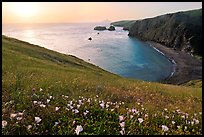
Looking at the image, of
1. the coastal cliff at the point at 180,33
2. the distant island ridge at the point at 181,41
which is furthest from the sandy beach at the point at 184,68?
the coastal cliff at the point at 180,33

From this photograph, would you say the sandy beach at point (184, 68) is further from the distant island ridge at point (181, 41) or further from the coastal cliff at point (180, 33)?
the coastal cliff at point (180, 33)

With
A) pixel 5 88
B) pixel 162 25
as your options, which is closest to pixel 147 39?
pixel 162 25

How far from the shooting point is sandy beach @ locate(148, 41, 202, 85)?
85.0 meters

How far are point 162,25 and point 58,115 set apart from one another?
191 m

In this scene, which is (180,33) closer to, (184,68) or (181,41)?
(181,41)

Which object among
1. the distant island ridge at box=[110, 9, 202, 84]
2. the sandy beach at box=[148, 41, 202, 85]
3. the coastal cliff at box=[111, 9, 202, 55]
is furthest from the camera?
the coastal cliff at box=[111, 9, 202, 55]

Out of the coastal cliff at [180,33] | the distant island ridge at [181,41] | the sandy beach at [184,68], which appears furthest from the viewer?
the coastal cliff at [180,33]

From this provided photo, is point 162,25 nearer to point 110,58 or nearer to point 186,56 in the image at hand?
point 186,56

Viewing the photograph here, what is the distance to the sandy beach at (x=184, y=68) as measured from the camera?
85000 mm

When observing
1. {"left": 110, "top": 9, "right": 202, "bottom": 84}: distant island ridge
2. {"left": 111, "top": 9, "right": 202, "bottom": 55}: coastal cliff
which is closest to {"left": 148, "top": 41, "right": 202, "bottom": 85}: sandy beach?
{"left": 110, "top": 9, "right": 202, "bottom": 84}: distant island ridge

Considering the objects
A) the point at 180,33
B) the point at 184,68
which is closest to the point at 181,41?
the point at 180,33

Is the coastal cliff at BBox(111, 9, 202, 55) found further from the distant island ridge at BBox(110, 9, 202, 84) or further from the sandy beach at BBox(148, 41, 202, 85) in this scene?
the sandy beach at BBox(148, 41, 202, 85)

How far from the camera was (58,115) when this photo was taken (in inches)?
371

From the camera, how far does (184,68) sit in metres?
101
